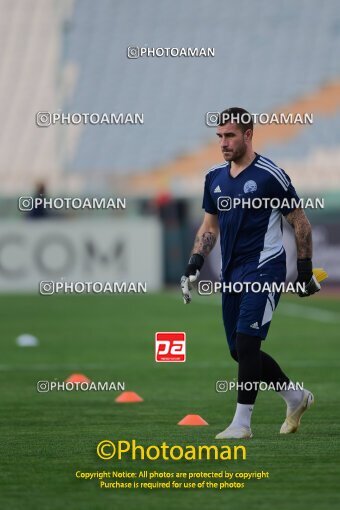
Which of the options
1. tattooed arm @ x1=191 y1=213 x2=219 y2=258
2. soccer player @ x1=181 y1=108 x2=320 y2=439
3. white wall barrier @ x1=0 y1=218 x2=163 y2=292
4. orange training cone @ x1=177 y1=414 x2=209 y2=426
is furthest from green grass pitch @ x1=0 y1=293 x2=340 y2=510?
white wall barrier @ x1=0 y1=218 x2=163 y2=292

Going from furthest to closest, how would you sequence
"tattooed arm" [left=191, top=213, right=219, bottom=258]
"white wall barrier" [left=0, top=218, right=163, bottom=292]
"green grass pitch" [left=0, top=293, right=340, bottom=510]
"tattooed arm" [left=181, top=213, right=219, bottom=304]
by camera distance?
1. "white wall barrier" [left=0, top=218, right=163, bottom=292]
2. "tattooed arm" [left=191, top=213, right=219, bottom=258]
3. "tattooed arm" [left=181, top=213, right=219, bottom=304]
4. "green grass pitch" [left=0, top=293, right=340, bottom=510]

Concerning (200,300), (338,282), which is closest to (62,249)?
(200,300)

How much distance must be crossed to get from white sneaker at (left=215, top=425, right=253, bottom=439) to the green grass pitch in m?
0.11

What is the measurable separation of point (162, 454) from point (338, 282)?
789 inches

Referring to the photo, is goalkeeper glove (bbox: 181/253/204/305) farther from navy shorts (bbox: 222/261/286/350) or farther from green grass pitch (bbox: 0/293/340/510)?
green grass pitch (bbox: 0/293/340/510)

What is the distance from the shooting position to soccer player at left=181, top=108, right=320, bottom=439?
7918mm

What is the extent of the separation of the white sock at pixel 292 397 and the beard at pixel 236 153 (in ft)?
5.16

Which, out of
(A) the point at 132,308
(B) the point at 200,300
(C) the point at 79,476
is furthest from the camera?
(B) the point at 200,300

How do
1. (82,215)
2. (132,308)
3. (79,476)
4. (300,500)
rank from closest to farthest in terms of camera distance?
(300,500) < (79,476) < (132,308) < (82,215)

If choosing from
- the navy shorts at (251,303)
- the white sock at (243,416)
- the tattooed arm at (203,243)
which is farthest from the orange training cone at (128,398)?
the white sock at (243,416)

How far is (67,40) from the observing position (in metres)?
35.0

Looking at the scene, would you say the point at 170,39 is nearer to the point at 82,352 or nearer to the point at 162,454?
the point at 82,352

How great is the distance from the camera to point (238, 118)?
7957 millimetres

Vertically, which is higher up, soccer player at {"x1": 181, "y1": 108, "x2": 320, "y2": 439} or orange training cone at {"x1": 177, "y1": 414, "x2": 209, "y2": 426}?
soccer player at {"x1": 181, "y1": 108, "x2": 320, "y2": 439}
